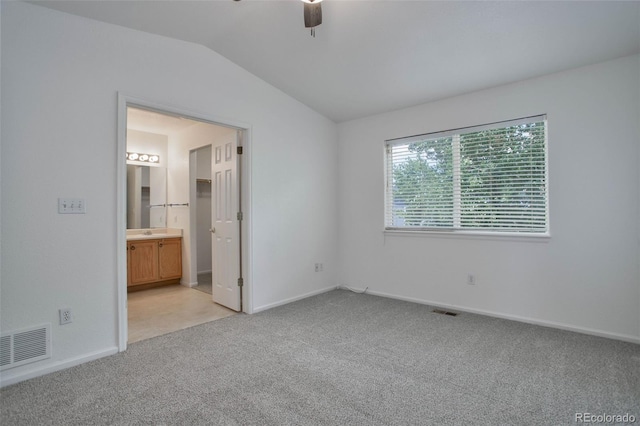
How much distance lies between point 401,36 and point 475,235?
7.43 feet

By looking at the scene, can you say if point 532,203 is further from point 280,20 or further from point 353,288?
point 280,20

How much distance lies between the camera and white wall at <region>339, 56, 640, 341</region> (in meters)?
2.88

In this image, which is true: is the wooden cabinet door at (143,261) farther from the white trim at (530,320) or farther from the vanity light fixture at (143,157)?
the white trim at (530,320)

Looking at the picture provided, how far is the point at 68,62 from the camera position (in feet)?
8.27

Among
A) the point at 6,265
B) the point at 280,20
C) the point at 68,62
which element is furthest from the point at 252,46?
the point at 6,265

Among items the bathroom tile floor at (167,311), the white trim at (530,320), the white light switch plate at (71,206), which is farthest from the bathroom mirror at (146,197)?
the white trim at (530,320)

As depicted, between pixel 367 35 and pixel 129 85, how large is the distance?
2160 millimetres

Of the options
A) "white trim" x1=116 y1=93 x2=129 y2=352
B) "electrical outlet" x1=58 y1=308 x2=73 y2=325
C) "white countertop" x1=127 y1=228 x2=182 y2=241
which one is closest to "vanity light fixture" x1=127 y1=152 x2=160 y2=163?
"white countertop" x1=127 y1=228 x2=182 y2=241

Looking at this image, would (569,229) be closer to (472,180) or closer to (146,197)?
(472,180)

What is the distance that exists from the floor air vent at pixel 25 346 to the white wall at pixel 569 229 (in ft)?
12.2

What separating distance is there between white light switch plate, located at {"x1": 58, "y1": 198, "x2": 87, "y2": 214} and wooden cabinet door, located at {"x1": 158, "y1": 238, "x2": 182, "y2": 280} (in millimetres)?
2618

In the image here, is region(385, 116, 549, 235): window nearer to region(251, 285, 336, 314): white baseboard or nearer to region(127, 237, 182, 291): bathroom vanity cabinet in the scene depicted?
region(251, 285, 336, 314): white baseboard

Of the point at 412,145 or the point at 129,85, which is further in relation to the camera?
the point at 412,145

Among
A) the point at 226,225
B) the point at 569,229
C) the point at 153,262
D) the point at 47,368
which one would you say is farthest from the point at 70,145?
the point at 569,229
